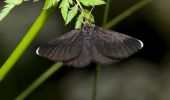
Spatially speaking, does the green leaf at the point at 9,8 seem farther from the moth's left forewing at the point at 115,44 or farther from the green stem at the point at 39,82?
the green stem at the point at 39,82

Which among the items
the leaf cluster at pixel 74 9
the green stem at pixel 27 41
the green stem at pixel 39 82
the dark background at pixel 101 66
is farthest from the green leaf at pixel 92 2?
the dark background at pixel 101 66

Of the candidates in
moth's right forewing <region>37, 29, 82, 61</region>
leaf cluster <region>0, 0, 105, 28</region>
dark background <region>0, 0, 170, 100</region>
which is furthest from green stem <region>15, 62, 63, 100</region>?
dark background <region>0, 0, 170, 100</region>

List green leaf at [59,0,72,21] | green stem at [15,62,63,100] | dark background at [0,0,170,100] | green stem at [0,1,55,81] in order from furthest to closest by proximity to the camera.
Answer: dark background at [0,0,170,100] → green stem at [15,62,63,100] → green stem at [0,1,55,81] → green leaf at [59,0,72,21]

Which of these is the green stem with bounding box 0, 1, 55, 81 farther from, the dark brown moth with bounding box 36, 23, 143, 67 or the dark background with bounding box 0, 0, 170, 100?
the dark background with bounding box 0, 0, 170, 100

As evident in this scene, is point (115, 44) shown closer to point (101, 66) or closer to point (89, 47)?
point (89, 47)

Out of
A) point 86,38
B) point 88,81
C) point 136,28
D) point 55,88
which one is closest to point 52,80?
point 55,88

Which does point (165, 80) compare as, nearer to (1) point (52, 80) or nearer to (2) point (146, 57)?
(2) point (146, 57)
